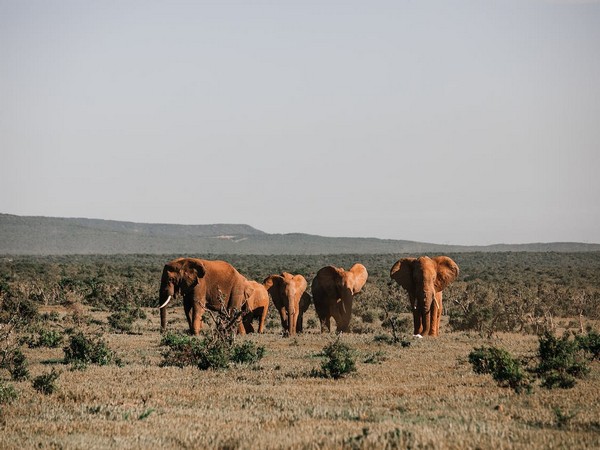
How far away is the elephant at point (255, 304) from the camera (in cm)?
2995

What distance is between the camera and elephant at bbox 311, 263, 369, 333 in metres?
30.4

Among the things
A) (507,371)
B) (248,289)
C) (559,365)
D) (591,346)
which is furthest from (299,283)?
(507,371)

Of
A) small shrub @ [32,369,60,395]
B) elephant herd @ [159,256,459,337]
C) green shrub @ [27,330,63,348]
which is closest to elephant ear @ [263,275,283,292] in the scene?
elephant herd @ [159,256,459,337]

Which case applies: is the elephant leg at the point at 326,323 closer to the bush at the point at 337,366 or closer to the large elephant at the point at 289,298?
the large elephant at the point at 289,298

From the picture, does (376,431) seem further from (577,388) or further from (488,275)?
(488,275)

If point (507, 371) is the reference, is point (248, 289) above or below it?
above

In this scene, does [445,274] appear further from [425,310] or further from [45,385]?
[45,385]

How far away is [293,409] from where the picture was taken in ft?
43.0

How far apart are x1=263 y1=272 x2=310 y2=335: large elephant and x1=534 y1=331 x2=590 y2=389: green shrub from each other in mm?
12416

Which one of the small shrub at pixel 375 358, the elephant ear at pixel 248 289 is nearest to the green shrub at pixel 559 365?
the small shrub at pixel 375 358

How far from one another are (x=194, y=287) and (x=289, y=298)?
3.82m

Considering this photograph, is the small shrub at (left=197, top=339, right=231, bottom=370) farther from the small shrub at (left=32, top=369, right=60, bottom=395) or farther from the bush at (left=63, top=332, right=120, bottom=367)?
the small shrub at (left=32, top=369, right=60, bottom=395)

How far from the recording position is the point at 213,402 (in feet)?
45.5

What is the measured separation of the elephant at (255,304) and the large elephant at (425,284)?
209 inches
